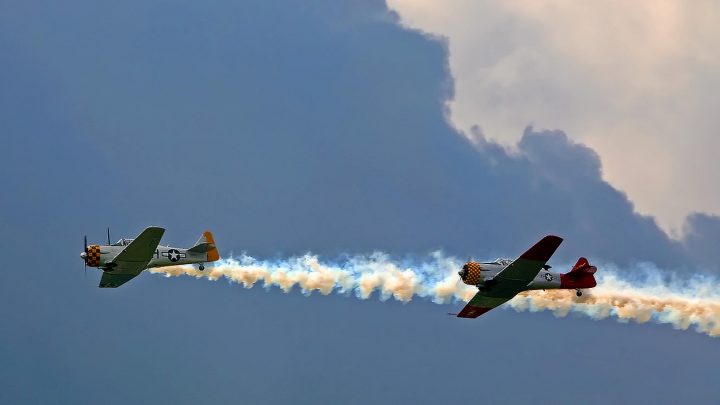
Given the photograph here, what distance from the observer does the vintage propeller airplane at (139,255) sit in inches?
4656

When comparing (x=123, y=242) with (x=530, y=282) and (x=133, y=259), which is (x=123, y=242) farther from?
(x=530, y=282)

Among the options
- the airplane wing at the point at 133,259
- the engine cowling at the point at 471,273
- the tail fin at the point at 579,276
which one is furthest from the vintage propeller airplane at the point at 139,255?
the tail fin at the point at 579,276

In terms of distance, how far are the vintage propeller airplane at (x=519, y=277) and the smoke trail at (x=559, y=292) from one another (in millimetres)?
2142

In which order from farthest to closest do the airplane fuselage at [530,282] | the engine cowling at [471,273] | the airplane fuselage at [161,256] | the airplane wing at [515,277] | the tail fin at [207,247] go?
the tail fin at [207,247] < the airplane fuselage at [161,256] < the airplane fuselage at [530,282] < the engine cowling at [471,273] < the airplane wing at [515,277]

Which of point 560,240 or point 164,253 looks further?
point 164,253

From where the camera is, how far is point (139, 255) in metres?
119

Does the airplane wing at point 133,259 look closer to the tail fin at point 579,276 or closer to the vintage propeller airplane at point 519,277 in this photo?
the vintage propeller airplane at point 519,277

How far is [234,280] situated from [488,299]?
15052mm

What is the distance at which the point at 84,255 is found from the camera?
119m

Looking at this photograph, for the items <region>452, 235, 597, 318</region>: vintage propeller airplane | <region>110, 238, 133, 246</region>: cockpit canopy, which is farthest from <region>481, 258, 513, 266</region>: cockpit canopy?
<region>110, 238, 133, 246</region>: cockpit canopy

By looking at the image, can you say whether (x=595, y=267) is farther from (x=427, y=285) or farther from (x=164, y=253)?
(x=164, y=253)

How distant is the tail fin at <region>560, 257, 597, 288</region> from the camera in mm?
117500

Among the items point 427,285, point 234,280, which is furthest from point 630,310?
point 234,280

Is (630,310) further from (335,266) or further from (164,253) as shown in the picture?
(164,253)
